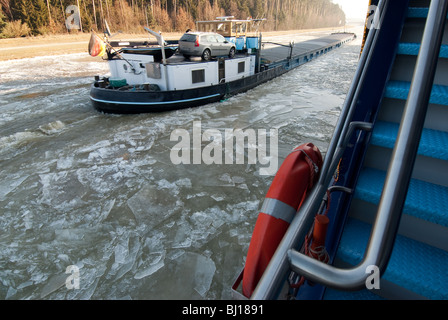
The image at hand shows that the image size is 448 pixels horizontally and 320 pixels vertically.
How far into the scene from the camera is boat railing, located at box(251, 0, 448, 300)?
0.87m

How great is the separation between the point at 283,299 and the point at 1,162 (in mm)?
7530

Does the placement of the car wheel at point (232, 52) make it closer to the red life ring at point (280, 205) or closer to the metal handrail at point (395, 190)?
the red life ring at point (280, 205)

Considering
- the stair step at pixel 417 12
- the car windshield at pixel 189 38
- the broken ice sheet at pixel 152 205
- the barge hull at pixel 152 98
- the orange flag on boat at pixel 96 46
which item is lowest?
the broken ice sheet at pixel 152 205

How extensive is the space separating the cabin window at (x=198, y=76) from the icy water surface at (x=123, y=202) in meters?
1.13

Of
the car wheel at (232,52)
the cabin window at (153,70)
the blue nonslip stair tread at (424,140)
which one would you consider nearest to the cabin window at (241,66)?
the car wheel at (232,52)

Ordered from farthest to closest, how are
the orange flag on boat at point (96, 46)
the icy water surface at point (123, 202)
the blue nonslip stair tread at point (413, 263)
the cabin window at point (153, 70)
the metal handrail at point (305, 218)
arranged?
the cabin window at point (153, 70) → the orange flag on boat at point (96, 46) → the icy water surface at point (123, 202) → the blue nonslip stair tread at point (413, 263) → the metal handrail at point (305, 218)

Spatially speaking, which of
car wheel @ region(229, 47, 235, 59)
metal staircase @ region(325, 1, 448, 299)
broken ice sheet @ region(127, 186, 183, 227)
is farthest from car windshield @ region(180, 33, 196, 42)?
metal staircase @ region(325, 1, 448, 299)

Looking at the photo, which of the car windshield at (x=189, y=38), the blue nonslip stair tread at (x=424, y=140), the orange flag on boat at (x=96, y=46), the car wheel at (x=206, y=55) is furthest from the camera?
the car wheel at (x=206, y=55)

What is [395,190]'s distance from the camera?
91 centimetres

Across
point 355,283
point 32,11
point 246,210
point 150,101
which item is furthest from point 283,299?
point 32,11

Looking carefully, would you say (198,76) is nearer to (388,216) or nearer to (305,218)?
(305,218)

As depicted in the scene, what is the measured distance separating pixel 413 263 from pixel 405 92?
1.37 metres

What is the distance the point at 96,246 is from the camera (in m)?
3.86

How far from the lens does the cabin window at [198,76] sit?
32.3 ft
